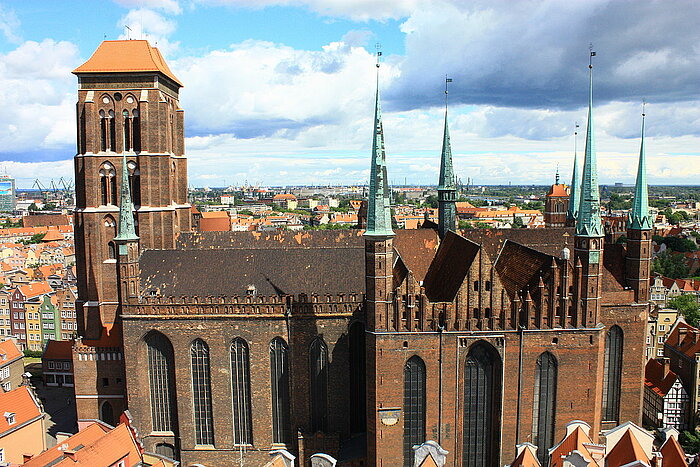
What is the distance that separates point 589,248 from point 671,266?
102m

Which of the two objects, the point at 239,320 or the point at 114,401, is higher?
the point at 239,320

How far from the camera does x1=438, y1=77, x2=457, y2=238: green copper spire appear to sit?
58.2 meters

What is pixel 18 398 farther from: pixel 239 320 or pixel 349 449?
pixel 349 449

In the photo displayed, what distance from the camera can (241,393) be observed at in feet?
145

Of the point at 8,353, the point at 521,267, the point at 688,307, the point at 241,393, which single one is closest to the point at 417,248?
the point at 521,267

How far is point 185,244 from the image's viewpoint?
53.9 metres

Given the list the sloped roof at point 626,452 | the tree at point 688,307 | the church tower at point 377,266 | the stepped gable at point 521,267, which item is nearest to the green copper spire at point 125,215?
the church tower at point 377,266

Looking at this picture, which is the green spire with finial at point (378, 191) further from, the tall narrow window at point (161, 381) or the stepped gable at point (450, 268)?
the tall narrow window at point (161, 381)

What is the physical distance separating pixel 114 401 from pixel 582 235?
41.7m

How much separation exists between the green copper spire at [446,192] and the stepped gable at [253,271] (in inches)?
549

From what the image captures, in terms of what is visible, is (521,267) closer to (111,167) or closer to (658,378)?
(658,378)

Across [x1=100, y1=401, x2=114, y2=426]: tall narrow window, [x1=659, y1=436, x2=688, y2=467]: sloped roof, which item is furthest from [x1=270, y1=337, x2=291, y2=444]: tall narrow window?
[x1=659, y1=436, x2=688, y2=467]: sloped roof

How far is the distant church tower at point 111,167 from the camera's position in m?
51.6

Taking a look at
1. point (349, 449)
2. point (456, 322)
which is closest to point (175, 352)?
point (349, 449)
